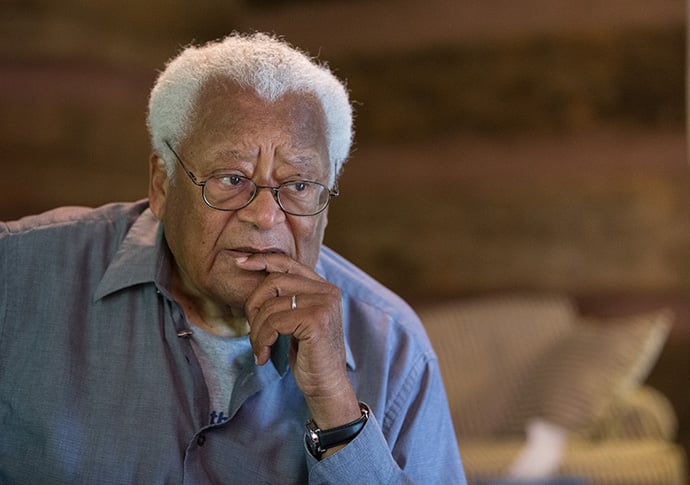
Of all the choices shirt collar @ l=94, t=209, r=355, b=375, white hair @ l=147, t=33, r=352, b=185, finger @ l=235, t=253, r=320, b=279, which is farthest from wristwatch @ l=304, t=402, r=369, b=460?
white hair @ l=147, t=33, r=352, b=185

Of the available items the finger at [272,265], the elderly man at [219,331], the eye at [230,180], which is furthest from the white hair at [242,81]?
the finger at [272,265]

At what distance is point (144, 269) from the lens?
70.9 inches

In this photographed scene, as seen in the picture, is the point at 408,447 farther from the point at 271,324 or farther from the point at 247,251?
the point at 247,251

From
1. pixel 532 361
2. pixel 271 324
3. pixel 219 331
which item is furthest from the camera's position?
pixel 532 361

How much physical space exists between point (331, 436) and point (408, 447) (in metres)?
0.19

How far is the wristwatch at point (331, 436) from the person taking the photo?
5.41 feet

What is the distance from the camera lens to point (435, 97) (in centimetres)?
512

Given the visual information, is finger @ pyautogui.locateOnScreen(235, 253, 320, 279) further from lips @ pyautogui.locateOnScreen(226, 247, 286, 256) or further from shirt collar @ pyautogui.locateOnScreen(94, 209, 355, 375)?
shirt collar @ pyautogui.locateOnScreen(94, 209, 355, 375)

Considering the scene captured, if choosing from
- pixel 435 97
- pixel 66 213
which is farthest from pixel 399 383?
pixel 435 97

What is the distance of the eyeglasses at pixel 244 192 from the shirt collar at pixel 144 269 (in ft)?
0.62

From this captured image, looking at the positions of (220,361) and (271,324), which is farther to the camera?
(220,361)

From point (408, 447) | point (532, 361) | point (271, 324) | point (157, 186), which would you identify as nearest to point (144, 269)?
point (157, 186)

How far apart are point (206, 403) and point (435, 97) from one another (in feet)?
11.9

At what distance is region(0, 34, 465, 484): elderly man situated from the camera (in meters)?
1.66
